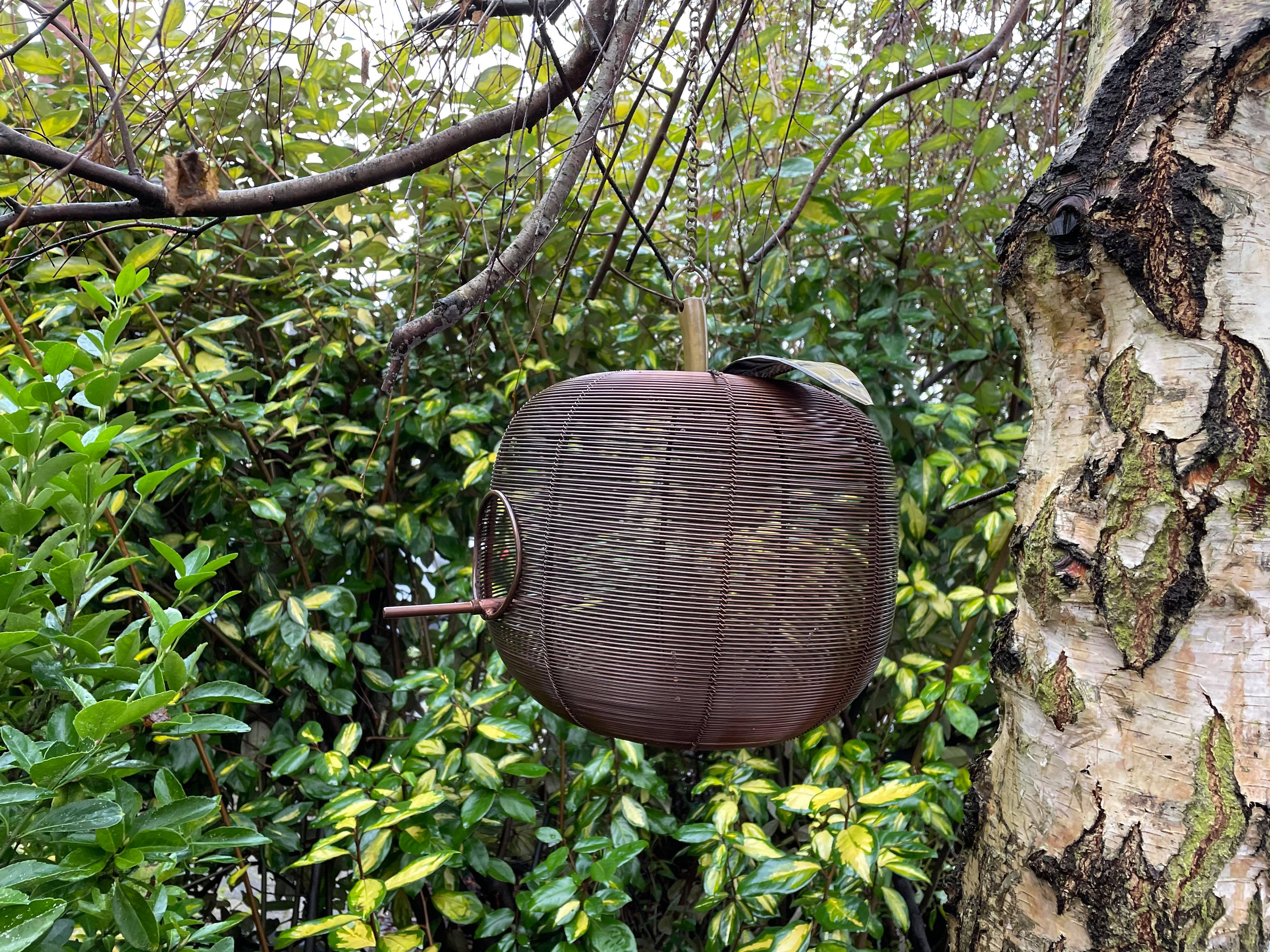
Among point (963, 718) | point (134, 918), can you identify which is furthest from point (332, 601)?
point (963, 718)

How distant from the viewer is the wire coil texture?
29.3 inches

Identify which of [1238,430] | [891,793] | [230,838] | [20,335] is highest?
[20,335]

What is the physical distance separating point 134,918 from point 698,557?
2.00 feet

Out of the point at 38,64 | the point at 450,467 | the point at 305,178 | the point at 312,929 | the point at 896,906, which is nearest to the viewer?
the point at 305,178

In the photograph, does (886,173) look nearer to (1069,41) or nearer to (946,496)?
(1069,41)

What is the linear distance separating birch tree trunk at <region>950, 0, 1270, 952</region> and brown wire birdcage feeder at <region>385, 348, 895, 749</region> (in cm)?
19

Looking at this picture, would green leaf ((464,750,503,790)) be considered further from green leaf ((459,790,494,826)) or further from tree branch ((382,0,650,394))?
tree branch ((382,0,650,394))

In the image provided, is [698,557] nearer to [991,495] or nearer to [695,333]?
[695,333]

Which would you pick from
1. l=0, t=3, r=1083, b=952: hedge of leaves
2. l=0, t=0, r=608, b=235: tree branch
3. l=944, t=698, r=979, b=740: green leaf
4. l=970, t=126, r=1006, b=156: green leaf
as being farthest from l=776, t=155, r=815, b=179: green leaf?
l=944, t=698, r=979, b=740: green leaf

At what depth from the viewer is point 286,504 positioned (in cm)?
158

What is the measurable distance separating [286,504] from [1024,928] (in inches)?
53.9

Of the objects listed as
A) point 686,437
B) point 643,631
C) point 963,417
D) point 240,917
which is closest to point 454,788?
point 240,917

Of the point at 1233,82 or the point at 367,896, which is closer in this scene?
the point at 1233,82

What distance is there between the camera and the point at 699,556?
0.74 metres
